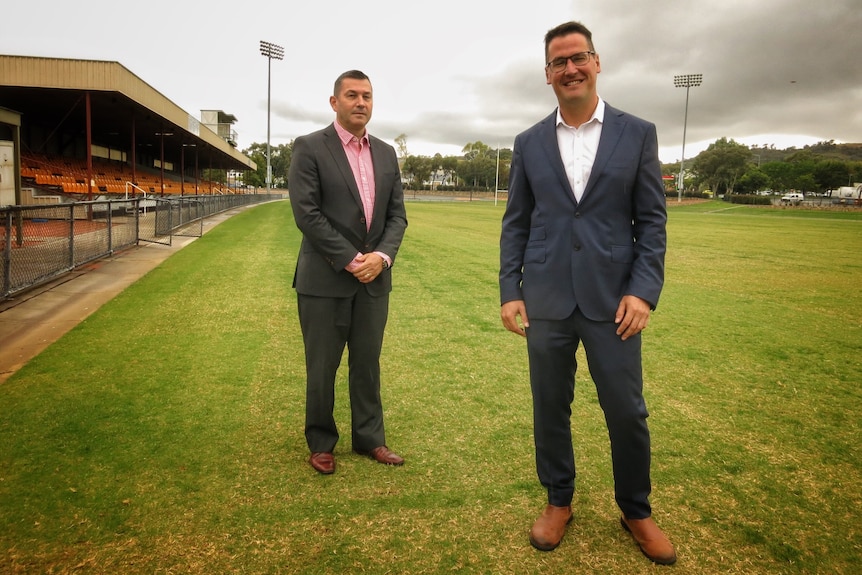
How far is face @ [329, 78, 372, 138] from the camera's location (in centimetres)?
311

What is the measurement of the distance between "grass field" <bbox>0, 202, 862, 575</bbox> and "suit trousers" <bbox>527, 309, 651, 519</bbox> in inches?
11.0

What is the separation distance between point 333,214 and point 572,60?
1.46 metres

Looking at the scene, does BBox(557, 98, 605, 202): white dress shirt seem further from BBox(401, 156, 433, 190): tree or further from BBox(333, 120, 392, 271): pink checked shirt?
BBox(401, 156, 433, 190): tree

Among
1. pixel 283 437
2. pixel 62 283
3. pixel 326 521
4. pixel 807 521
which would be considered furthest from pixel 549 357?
pixel 62 283

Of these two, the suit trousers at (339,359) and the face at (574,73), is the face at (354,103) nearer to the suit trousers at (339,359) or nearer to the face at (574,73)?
the suit trousers at (339,359)

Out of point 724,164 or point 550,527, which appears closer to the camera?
point 550,527

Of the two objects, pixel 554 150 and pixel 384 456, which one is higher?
pixel 554 150

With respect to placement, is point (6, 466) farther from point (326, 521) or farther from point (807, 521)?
→ point (807, 521)

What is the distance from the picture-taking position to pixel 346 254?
308cm

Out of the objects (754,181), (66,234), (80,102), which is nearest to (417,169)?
(754,181)

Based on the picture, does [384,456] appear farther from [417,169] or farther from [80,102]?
[417,169]

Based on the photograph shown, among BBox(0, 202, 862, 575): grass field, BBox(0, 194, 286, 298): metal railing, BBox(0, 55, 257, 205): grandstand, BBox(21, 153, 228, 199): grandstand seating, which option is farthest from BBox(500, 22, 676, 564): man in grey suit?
BBox(21, 153, 228, 199): grandstand seating

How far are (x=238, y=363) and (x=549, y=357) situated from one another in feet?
11.3

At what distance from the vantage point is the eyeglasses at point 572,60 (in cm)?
242
